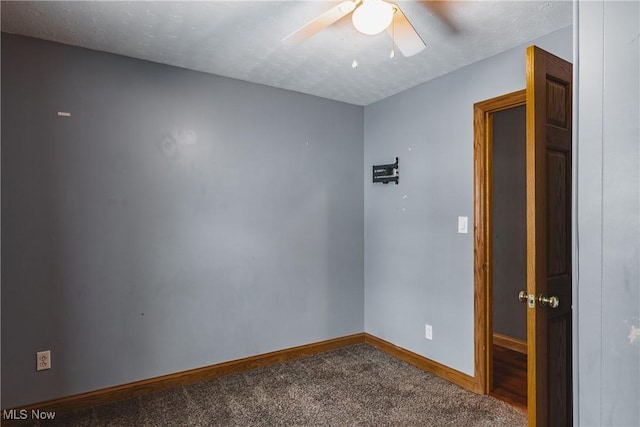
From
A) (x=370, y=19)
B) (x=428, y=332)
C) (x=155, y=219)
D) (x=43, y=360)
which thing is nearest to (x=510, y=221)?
(x=428, y=332)

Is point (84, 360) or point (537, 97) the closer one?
point (537, 97)

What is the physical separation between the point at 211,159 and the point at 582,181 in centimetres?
255

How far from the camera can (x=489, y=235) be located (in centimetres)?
265

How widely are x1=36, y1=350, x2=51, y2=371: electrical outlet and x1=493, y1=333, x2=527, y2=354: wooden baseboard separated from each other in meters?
3.85

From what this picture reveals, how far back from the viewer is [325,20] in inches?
64.3

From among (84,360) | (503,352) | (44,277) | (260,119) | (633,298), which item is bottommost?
(503,352)

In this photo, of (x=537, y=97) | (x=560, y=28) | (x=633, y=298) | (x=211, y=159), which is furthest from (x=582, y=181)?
(x=211, y=159)

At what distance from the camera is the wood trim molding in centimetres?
236

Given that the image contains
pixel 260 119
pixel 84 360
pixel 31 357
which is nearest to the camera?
pixel 31 357

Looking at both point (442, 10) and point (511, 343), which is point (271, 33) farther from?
point (511, 343)

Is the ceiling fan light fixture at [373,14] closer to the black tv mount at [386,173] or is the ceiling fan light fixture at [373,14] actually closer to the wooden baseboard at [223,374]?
the black tv mount at [386,173]

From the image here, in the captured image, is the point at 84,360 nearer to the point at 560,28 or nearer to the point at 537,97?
the point at 537,97

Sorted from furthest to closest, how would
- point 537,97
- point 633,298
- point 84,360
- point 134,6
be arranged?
point 84,360, point 134,6, point 537,97, point 633,298

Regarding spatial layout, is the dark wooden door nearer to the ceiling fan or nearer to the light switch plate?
the ceiling fan
